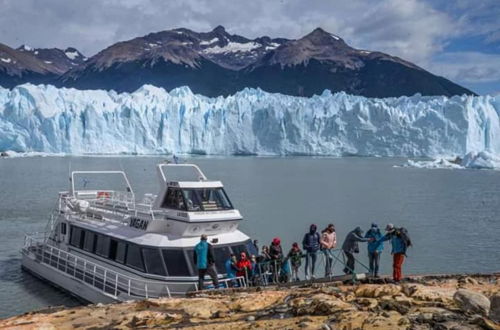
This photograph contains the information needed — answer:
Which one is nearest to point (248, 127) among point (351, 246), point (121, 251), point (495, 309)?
point (121, 251)

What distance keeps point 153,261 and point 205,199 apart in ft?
5.89

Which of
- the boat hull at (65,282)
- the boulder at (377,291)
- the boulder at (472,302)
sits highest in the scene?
the boulder at (472,302)

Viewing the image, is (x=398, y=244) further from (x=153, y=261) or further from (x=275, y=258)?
(x=153, y=261)

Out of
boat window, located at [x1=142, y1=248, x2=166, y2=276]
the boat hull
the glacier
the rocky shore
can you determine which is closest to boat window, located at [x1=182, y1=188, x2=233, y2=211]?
boat window, located at [x1=142, y1=248, x2=166, y2=276]

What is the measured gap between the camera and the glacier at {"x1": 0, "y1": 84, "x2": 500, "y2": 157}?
234 ft

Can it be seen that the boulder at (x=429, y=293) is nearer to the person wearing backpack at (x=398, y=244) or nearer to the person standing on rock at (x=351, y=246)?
the person wearing backpack at (x=398, y=244)

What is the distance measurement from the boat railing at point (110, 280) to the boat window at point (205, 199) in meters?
1.76

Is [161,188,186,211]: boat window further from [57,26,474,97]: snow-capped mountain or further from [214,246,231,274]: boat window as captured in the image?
[57,26,474,97]: snow-capped mountain

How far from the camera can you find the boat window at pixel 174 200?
1216 cm

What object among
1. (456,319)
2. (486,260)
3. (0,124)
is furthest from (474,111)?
(456,319)

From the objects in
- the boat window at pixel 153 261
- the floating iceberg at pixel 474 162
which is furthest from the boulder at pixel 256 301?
the floating iceberg at pixel 474 162

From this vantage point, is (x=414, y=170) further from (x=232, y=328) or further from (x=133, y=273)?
(x=232, y=328)

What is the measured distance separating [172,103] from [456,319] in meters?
74.9

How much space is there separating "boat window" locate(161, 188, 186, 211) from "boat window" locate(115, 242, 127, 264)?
1.27 metres
